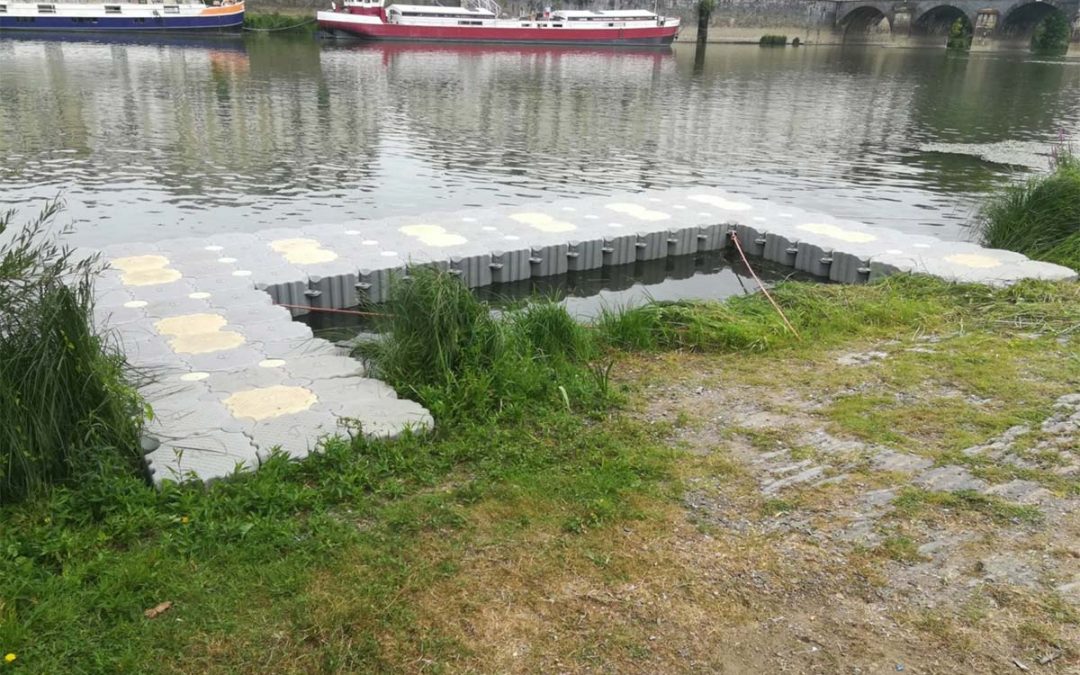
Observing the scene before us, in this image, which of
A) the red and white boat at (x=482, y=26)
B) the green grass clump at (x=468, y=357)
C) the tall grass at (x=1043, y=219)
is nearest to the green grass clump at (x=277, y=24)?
the red and white boat at (x=482, y=26)

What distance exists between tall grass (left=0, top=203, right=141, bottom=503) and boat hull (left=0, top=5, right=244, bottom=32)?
43.1 m

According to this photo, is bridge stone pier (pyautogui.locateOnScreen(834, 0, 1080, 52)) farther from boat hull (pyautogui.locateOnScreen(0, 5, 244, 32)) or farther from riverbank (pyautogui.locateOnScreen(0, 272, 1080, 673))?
riverbank (pyautogui.locateOnScreen(0, 272, 1080, 673))

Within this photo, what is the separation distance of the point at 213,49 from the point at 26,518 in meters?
37.1

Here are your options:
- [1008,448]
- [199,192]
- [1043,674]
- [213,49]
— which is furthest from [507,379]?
[213,49]

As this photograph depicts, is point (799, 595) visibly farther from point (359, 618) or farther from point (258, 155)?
point (258, 155)

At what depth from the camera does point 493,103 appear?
85.3 feet

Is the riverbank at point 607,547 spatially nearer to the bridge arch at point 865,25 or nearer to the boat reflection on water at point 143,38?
the boat reflection on water at point 143,38

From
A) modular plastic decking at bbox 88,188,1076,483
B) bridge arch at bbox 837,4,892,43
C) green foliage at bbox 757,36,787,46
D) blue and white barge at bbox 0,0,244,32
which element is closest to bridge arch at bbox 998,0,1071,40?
bridge arch at bbox 837,4,892,43

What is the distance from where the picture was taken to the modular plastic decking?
554 cm

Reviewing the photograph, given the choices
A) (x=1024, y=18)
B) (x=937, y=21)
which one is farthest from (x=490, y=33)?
(x=1024, y=18)

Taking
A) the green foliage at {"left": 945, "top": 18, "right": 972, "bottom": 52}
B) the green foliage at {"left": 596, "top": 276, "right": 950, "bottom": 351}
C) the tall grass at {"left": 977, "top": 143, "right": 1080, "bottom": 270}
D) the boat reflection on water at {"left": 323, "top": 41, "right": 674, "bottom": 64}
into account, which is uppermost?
the green foliage at {"left": 945, "top": 18, "right": 972, "bottom": 52}

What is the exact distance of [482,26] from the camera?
47250mm

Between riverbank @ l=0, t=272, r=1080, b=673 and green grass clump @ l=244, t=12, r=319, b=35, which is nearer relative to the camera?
riverbank @ l=0, t=272, r=1080, b=673

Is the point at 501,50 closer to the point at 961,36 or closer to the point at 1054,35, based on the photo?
the point at 961,36
